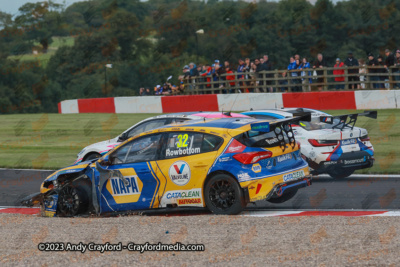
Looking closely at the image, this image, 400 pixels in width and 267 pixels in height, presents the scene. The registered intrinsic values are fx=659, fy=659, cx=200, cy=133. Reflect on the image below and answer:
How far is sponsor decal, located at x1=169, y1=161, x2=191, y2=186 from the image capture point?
9773 mm

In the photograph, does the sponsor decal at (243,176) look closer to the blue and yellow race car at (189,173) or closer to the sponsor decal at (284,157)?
the blue and yellow race car at (189,173)

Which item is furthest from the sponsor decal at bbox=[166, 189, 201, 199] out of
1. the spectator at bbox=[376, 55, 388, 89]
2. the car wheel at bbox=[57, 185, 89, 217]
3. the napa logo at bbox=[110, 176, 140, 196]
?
the spectator at bbox=[376, 55, 388, 89]

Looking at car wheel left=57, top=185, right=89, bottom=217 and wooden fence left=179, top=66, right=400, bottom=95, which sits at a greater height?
wooden fence left=179, top=66, right=400, bottom=95

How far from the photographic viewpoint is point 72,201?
34.6 ft

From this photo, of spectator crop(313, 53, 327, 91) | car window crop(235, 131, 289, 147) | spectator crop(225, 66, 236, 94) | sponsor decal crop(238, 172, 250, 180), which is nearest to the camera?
sponsor decal crop(238, 172, 250, 180)

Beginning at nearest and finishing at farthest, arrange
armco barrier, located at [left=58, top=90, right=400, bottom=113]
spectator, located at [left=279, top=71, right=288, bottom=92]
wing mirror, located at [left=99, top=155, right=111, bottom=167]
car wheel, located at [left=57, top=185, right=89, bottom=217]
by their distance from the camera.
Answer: wing mirror, located at [left=99, top=155, right=111, bottom=167] < car wheel, located at [left=57, top=185, right=89, bottom=217] < armco barrier, located at [left=58, top=90, right=400, bottom=113] < spectator, located at [left=279, top=71, right=288, bottom=92]

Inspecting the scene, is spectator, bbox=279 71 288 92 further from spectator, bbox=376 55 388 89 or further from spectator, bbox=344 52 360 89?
spectator, bbox=376 55 388 89

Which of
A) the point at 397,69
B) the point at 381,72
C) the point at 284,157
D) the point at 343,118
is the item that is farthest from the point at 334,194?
the point at 381,72

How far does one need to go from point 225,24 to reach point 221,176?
8769 cm

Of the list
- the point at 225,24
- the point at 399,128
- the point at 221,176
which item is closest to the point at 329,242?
the point at 221,176

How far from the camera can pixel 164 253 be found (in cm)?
732

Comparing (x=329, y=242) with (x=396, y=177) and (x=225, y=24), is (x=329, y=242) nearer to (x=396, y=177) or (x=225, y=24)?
(x=396, y=177)

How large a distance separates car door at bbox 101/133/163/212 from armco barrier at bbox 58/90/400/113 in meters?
9.26

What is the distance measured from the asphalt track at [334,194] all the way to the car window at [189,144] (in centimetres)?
125
